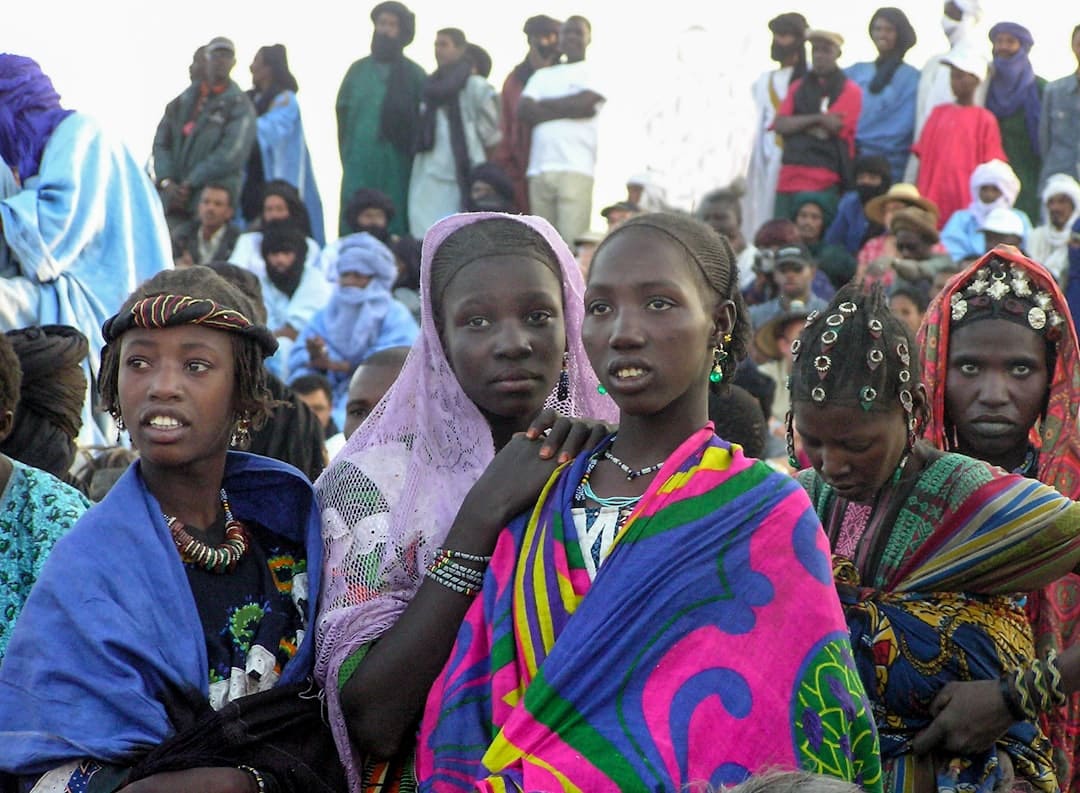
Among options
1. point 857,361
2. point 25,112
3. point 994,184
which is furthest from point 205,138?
point 857,361

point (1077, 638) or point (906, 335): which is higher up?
point (906, 335)

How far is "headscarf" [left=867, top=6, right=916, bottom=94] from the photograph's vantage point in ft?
48.4

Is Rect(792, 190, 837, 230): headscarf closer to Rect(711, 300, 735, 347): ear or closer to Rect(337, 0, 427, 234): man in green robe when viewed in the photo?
Rect(337, 0, 427, 234): man in green robe

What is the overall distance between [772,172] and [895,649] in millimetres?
10866

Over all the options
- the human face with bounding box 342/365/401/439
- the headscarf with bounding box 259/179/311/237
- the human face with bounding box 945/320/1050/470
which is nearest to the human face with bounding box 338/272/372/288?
the headscarf with bounding box 259/179/311/237

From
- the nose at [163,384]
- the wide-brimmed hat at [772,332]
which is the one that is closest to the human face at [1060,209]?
the wide-brimmed hat at [772,332]

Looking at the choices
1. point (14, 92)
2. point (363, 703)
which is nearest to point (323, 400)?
point (14, 92)

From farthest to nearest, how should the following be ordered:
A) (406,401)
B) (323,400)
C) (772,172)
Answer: (772,172)
(323,400)
(406,401)

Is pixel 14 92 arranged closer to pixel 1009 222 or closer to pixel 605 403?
pixel 605 403

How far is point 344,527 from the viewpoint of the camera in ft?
13.1

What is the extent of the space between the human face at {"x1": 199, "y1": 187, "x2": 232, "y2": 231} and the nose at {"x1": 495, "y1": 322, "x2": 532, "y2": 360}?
30.2 feet

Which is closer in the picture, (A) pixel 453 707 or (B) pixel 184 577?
(A) pixel 453 707

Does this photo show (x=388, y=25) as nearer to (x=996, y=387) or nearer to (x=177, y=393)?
(x=996, y=387)

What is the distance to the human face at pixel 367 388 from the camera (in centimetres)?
631
